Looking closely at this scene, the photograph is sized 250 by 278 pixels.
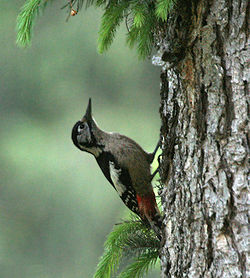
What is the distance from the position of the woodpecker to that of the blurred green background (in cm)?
675

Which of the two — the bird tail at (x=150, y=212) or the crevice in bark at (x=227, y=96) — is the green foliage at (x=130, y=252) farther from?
the crevice in bark at (x=227, y=96)

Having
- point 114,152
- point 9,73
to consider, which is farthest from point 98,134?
point 9,73

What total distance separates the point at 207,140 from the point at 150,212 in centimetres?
129

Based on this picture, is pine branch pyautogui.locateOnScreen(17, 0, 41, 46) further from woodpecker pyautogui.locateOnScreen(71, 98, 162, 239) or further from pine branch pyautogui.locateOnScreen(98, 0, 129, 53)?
woodpecker pyautogui.locateOnScreen(71, 98, 162, 239)

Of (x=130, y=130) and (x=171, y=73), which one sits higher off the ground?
(x=130, y=130)

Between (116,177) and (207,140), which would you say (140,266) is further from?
(116,177)

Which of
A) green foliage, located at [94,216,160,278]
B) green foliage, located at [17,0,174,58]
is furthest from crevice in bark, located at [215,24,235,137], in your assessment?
green foliage, located at [94,216,160,278]

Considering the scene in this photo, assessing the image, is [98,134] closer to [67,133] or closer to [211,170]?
[211,170]

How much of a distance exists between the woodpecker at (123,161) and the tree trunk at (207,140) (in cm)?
135

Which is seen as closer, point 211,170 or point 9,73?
point 211,170

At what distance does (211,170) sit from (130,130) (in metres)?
8.79

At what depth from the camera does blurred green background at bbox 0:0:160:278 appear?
11.4 metres

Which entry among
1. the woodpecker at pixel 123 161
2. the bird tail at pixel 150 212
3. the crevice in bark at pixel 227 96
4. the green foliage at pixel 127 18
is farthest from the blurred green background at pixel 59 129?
the crevice in bark at pixel 227 96

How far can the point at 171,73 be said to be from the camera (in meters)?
2.84
